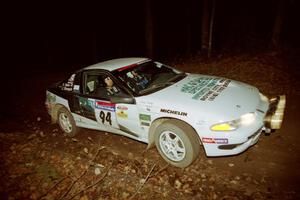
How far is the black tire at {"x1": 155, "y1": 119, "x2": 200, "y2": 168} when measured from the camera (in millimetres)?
4004

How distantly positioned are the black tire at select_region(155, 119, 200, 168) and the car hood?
26 centimetres

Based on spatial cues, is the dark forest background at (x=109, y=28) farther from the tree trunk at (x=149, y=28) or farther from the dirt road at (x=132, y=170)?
the dirt road at (x=132, y=170)

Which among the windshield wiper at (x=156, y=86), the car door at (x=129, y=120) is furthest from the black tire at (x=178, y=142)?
the windshield wiper at (x=156, y=86)

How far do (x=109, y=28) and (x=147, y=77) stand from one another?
25.4m

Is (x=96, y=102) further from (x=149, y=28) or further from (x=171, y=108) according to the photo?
(x=149, y=28)

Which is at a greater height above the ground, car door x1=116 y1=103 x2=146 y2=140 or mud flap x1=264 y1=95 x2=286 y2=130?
mud flap x1=264 y1=95 x2=286 y2=130

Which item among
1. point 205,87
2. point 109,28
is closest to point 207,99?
point 205,87

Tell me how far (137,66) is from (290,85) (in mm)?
5011

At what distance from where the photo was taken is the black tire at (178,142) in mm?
4004

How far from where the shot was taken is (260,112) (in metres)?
4.08

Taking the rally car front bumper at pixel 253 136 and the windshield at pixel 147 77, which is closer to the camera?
the rally car front bumper at pixel 253 136

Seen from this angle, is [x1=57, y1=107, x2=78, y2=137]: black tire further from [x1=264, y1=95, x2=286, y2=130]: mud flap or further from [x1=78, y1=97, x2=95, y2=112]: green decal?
[x1=264, y1=95, x2=286, y2=130]: mud flap

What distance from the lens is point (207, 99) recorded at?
4.13 metres

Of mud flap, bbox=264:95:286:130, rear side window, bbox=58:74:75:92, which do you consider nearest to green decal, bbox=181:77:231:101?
mud flap, bbox=264:95:286:130
